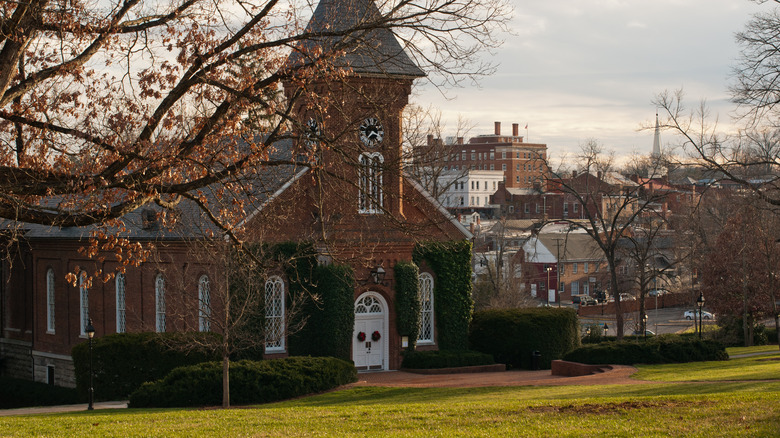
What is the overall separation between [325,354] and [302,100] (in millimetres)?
8608

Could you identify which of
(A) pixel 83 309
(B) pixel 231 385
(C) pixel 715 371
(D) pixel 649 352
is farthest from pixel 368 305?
(A) pixel 83 309

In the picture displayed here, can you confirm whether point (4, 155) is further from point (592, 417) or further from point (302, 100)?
point (302, 100)

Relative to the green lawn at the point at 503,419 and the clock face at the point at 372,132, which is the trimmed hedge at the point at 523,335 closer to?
the clock face at the point at 372,132

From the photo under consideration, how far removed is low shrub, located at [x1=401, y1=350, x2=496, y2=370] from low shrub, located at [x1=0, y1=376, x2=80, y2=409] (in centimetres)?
1212

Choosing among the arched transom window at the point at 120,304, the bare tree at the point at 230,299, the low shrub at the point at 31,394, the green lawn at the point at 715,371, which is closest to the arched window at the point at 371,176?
the bare tree at the point at 230,299

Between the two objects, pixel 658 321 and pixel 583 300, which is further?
pixel 583 300

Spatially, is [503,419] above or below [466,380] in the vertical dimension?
above

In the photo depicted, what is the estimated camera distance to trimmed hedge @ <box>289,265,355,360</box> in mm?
29062

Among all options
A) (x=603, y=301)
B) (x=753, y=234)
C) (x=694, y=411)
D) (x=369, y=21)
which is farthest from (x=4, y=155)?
(x=603, y=301)

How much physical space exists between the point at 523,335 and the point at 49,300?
20.6m

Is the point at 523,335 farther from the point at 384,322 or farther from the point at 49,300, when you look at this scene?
the point at 49,300

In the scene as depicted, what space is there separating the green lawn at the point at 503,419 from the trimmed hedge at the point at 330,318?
937 cm

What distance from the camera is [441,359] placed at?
99.4 feet

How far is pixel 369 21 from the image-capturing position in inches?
568
